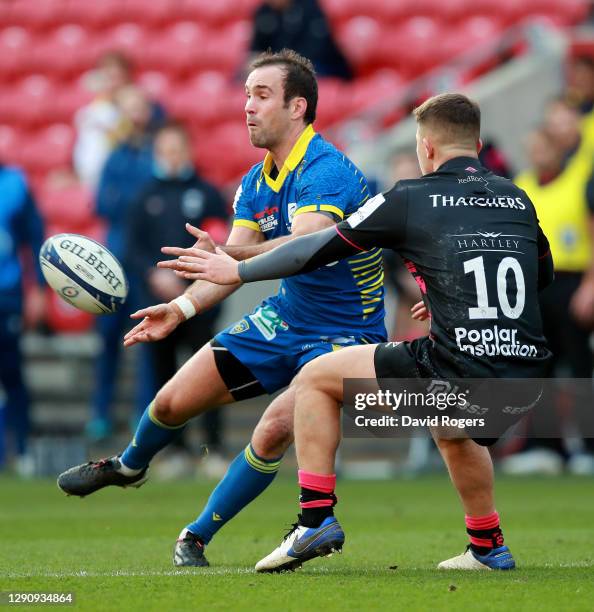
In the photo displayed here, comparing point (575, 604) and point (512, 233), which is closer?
point (575, 604)

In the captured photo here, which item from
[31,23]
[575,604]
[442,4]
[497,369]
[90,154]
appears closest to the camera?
[575,604]

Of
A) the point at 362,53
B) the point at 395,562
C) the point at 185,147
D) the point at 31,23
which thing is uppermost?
the point at 31,23

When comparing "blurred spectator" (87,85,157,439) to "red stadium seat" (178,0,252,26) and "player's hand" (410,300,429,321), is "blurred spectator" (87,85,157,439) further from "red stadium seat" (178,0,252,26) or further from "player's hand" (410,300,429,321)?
"player's hand" (410,300,429,321)

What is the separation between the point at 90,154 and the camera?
1440 centimetres

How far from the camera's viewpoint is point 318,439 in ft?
17.9

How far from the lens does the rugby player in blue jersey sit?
603cm

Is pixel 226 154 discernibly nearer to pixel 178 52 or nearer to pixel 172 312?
pixel 178 52

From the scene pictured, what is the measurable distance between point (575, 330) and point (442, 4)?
5.86m

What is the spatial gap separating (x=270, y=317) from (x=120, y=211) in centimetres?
616

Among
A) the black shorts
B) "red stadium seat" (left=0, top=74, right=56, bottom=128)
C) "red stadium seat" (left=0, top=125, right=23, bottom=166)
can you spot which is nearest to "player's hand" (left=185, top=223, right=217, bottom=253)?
the black shorts

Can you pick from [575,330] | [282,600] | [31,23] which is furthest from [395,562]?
[31,23]

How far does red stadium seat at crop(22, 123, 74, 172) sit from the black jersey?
10.5m

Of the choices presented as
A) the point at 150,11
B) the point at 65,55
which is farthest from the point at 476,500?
the point at 150,11

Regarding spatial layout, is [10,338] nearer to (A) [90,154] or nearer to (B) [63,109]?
(A) [90,154]
